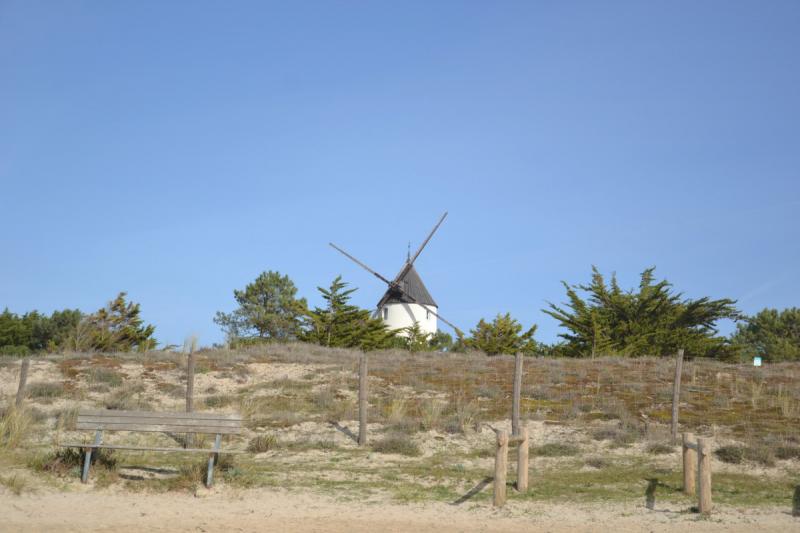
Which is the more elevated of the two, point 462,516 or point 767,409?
point 767,409

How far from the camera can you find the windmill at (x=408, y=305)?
5139cm

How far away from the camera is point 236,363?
25.2 meters

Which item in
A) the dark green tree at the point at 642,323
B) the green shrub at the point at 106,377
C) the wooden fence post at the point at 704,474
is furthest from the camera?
the dark green tree at the point at 642,323

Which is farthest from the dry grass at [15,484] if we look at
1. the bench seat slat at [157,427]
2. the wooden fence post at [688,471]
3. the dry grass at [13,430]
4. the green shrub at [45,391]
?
the wooden fence post at [688,471]

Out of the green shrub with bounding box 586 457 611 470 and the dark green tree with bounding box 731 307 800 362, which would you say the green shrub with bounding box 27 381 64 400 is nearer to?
the green shrub with bounding box 586 457 611 470

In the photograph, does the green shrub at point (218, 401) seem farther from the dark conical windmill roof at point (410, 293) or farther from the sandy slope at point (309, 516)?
the dark conical windmill roof at point (410, 293)

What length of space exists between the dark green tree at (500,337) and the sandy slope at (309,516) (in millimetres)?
26272

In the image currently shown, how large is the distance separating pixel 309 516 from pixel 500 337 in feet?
92.8

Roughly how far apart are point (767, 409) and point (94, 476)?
1622 cm

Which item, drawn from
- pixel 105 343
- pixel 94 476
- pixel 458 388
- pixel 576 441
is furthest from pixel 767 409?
pixel 105 343

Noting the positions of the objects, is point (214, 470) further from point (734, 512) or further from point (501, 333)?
point (501, 333)

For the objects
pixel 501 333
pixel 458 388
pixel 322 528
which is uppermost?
pixel 501 333

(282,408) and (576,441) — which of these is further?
(282,408)

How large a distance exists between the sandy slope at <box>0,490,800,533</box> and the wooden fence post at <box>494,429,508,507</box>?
0.75 ft
